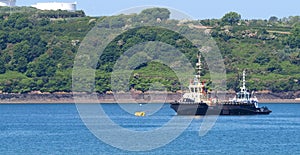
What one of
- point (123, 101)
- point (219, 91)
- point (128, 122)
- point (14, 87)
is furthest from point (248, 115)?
point (14, 87)

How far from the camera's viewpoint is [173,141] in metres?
83.8

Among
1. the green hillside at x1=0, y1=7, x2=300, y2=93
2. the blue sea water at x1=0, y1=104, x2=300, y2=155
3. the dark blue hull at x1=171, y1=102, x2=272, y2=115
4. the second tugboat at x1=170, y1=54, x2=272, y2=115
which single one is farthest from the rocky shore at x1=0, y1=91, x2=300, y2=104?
the blue sea water at x1=0, y1=104, x2=300, y2=155

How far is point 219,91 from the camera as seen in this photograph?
560 feet

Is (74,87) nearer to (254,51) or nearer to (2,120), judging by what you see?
(254,51)

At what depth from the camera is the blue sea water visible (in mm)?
76500

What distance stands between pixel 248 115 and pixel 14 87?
230 feet

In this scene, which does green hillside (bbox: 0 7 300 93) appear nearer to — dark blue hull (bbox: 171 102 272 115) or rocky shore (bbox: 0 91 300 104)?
rocky shore (bbox: 0 91 300 104)

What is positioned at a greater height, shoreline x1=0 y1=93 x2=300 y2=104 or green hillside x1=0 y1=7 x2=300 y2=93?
green hillside x1=0 y1=7 x2=300 y2=93

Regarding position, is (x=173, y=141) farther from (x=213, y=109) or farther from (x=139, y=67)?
(x=139, y=67)

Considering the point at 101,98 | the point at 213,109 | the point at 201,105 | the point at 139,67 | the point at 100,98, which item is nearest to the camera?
the point at 201,105

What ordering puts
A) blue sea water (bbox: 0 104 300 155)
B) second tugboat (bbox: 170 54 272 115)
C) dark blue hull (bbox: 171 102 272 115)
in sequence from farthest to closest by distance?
1. second tugboat (bbox: 170 54 272 115)
2. dark blue hull (bbox: 171 102 272 115)
3. blue sea water (bbox: 0 104 300 155)

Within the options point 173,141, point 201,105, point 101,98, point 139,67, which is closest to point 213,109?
point 201,105

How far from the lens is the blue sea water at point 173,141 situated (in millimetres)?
76500

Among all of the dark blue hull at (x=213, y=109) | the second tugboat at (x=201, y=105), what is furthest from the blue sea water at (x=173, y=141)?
the second tugboat at (x=201, y=105)
